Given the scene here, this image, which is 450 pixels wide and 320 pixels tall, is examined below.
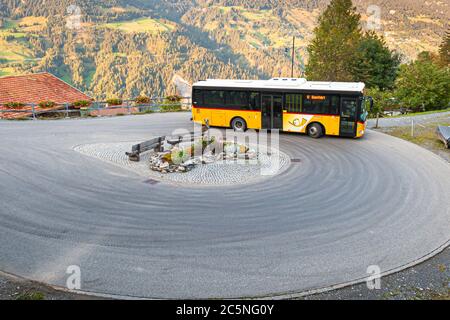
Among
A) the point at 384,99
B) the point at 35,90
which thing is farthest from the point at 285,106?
the point at 35,90

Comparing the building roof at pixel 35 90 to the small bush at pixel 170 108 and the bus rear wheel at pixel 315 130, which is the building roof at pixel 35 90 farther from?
the bus rear wheel at pixel 315 130

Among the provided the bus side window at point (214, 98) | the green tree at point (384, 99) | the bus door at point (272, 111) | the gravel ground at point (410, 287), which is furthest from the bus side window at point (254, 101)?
the green tree at point (384, 99)

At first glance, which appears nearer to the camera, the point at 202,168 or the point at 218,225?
the point at 218,225

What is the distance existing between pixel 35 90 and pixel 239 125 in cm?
2916

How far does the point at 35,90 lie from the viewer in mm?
45531

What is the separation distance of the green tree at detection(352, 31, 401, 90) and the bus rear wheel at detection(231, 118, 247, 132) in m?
35.4

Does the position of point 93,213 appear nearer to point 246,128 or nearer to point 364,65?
point 246,128

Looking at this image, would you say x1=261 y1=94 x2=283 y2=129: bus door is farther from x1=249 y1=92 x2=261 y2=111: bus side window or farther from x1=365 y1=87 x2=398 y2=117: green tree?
x1=365 y1=87 x2=398 y2=117: green tree

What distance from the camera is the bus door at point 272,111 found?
25.5m

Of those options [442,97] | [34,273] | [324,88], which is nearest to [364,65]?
[442,97]

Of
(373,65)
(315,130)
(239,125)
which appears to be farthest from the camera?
(373,65)

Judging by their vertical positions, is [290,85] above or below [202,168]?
above

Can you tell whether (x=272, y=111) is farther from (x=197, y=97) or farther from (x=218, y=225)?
(x=218, y=225)

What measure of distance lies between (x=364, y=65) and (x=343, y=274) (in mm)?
52075
